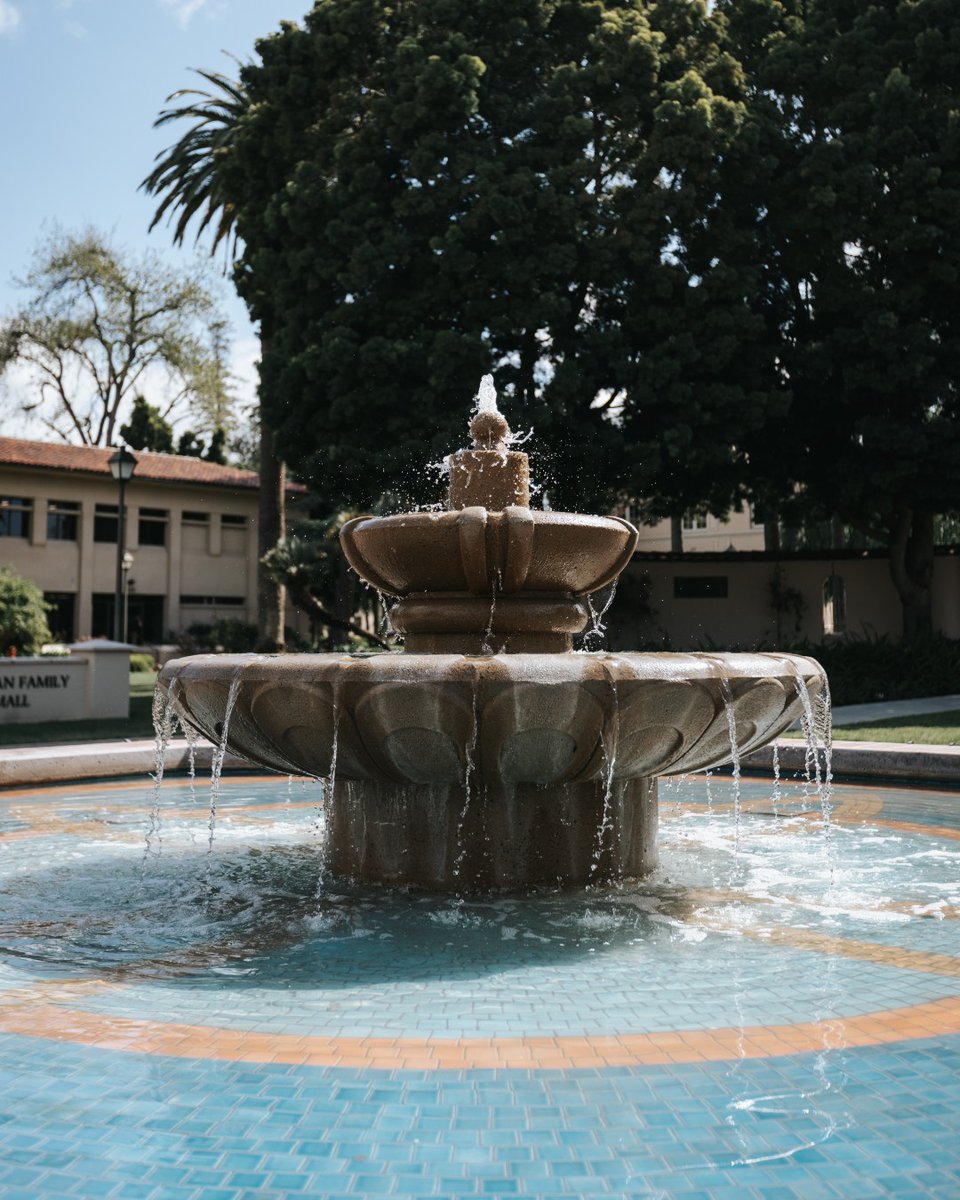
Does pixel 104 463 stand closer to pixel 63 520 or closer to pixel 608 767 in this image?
pixel 63 520

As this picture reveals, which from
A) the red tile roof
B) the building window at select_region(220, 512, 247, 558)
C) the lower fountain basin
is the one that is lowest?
the lower fountain basin

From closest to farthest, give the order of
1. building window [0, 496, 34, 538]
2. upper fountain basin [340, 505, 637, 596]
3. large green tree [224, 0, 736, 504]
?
upper fountain basin [340, 505, 637, 596] < large green tree [224, 0, 736, 504] < building window [0, 496, 34, 538]

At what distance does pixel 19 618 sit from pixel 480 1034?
21.0 meters

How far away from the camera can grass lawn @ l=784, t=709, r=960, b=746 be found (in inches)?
461

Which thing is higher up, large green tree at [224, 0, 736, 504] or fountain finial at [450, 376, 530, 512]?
large green tree at [224, 0, 736, 504]

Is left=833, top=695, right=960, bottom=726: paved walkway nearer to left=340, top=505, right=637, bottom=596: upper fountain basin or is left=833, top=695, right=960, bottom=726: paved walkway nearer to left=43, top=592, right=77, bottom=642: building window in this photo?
left=340, top=505, right=637, bottom=596: upper fountain basin

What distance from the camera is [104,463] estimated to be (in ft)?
119

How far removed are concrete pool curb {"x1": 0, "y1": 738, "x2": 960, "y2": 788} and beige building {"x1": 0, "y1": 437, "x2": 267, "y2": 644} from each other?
1080 inches

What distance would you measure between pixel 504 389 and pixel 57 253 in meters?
25.7

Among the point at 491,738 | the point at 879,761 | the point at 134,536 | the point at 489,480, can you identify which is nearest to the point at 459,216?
the point at 879,761

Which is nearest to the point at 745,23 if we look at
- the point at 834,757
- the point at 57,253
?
the point at 834,757

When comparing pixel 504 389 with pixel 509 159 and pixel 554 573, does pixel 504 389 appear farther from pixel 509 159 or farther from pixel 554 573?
pixel 554 573

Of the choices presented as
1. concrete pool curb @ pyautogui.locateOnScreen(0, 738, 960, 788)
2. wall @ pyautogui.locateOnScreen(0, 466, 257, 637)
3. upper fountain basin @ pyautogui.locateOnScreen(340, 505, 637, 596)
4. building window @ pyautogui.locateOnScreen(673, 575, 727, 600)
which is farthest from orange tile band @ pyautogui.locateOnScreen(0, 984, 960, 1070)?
wall @ pyautogui.locateOnScreen(0, 466, 257, 637)

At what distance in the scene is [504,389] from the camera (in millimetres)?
19734
